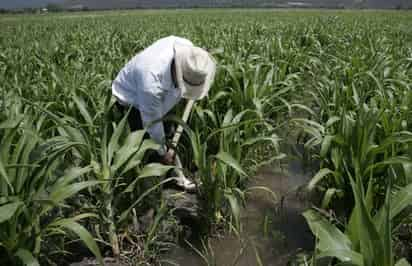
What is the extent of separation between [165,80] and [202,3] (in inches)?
5742

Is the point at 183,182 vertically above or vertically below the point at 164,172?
below

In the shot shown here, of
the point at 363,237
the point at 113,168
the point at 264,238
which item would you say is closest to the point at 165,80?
the point at 113,168

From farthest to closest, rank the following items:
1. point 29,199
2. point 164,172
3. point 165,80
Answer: point 165,80
point 164,172
point 29,199

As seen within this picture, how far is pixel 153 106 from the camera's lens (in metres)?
2.31

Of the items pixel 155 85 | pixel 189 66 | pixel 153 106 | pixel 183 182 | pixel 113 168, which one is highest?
pixel 189 66

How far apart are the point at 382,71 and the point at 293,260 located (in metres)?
2.67

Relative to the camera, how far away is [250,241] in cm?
222

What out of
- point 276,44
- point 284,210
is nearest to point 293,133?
point 284,210

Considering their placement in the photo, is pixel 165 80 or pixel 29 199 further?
pixel 165 80

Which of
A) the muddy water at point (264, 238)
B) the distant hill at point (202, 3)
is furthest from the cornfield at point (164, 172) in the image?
the distant hill at point (202, 3)

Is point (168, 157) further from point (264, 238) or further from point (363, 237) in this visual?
point (363, 237)

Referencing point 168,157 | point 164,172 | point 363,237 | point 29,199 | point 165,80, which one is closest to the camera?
point 363,237

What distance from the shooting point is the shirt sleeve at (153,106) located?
7.44ft

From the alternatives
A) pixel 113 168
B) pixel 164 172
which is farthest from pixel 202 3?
pixel 113 168
